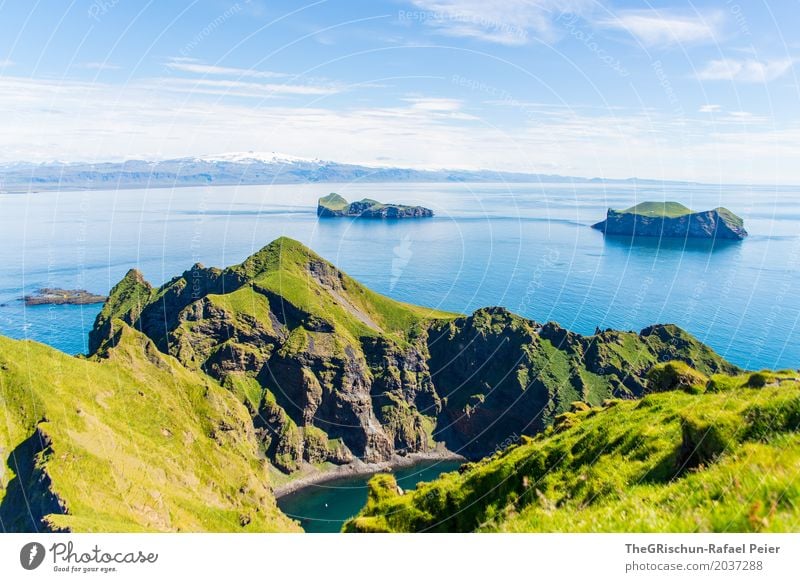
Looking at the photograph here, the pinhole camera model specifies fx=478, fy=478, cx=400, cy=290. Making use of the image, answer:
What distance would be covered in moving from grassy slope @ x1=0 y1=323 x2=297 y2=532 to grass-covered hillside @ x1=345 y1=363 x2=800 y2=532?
6070 cm

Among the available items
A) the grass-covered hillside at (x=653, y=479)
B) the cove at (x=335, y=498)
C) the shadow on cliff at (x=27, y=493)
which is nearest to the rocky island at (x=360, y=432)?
the grass-covered hillside at (x=653, y=479)

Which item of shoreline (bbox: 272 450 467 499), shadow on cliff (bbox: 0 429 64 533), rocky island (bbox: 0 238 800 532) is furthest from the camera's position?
shoreline (bbox: 272 450 467 499)

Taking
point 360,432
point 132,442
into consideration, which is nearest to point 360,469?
point 360,432

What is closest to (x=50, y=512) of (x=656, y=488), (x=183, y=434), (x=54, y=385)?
(x=54, y=385)

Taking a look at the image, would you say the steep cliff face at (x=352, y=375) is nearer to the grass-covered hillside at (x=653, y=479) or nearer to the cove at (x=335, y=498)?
the cove at (x=335, y=498)

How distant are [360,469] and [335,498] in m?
18.0

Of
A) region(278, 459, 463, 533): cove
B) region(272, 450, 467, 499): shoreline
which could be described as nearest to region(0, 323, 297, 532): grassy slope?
region(272, 450, 467, 499): shoreline

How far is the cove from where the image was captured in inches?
5965

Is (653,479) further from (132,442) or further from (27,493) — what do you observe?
(132,442)

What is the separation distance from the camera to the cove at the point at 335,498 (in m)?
152

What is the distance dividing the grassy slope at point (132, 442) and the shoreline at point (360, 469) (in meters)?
15.4

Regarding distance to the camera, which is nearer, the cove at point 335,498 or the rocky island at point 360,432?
the rocky island at point 360,432

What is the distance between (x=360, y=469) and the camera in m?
181

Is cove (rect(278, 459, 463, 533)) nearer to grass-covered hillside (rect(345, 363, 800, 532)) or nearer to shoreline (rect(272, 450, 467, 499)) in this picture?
shoreline (rect(272, 450, 467, 499))
